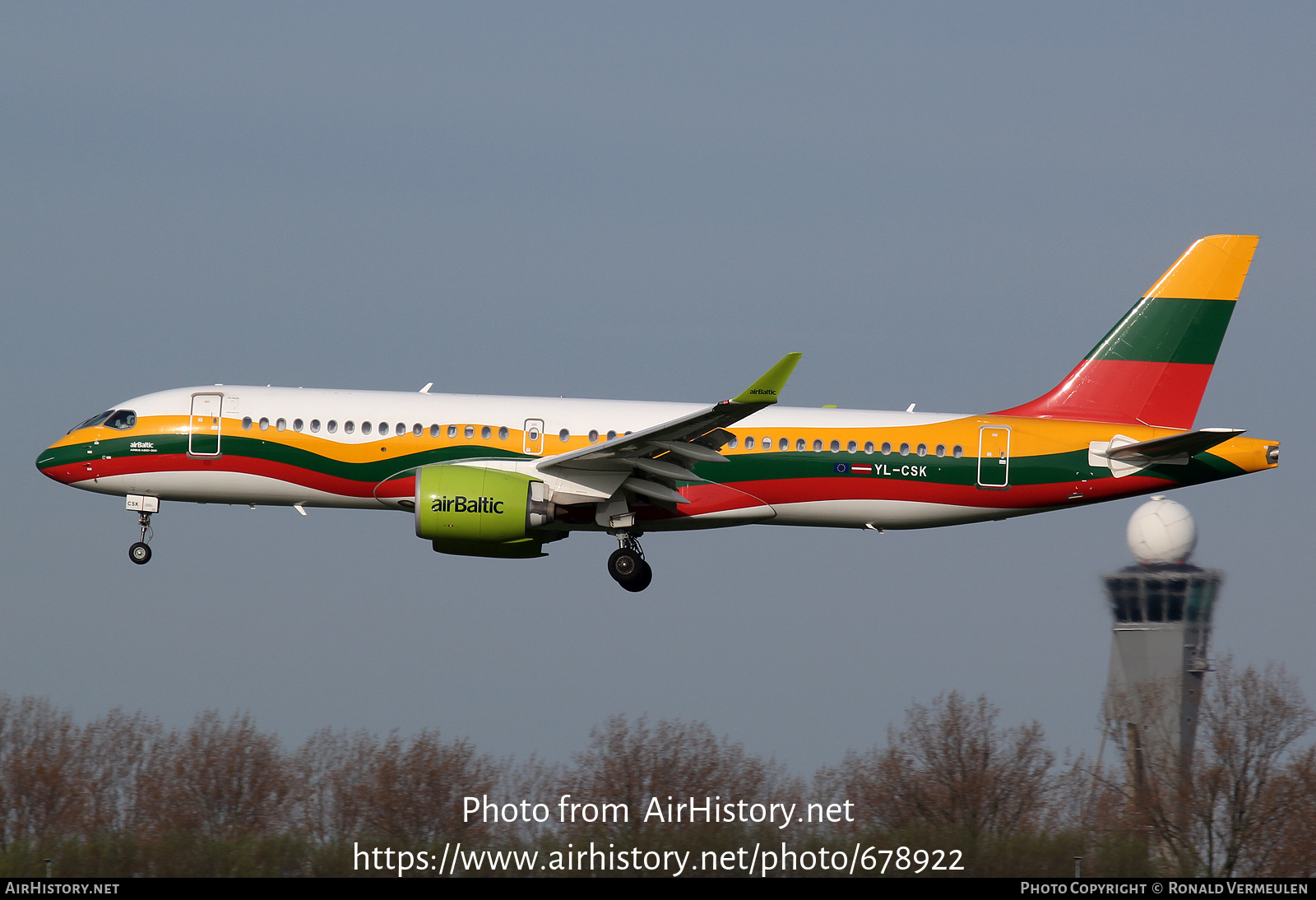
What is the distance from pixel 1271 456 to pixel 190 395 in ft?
81.1

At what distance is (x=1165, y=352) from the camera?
35281mm

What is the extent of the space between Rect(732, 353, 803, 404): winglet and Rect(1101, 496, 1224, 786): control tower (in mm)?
53645

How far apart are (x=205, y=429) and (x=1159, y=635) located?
213 feet

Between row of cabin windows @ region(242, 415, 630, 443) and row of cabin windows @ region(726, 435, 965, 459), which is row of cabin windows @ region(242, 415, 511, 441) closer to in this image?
row of cabin windows @ region(242, 415, 630, 443)

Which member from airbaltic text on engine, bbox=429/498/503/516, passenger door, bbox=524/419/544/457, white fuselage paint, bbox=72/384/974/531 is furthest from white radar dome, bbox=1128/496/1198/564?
airbaltic text on engine, bbox=429/498/503/516

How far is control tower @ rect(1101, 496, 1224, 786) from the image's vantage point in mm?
76938

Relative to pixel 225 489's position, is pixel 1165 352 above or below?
above

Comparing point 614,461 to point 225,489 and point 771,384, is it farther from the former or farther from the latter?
point 225,489

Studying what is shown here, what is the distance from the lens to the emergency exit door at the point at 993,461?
33125 millimetres

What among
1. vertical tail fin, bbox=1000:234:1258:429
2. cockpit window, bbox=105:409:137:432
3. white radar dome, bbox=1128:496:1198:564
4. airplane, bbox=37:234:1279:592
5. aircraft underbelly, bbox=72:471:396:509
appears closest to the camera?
airplane, bbox=37:234:1279:592

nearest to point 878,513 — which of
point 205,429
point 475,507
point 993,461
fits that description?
point 993,461

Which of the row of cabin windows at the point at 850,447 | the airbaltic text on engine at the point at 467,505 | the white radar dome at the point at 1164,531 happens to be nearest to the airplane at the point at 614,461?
the row of cabin windows at the point at 850,447

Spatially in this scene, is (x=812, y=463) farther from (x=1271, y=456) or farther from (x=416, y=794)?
(x=416, y=794)
